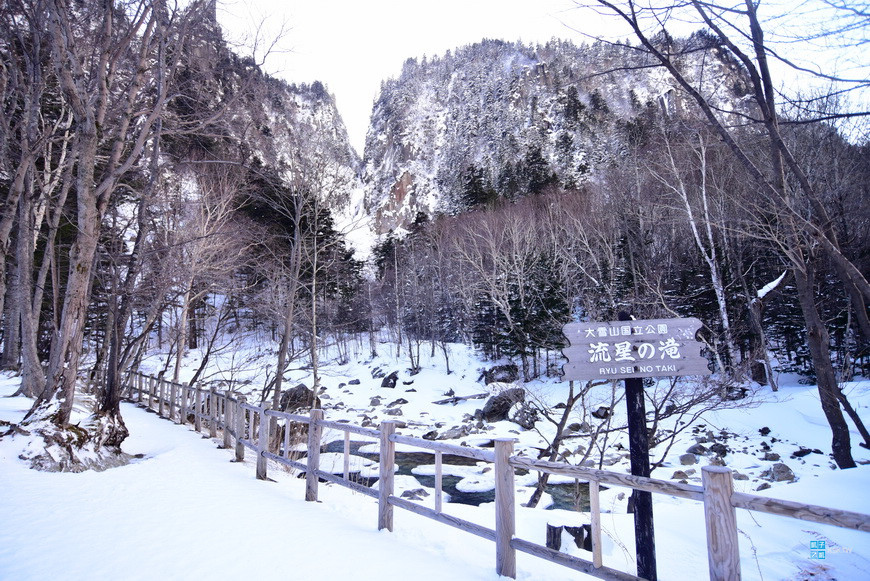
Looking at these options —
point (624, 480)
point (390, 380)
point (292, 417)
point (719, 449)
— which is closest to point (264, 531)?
point (292, 417)

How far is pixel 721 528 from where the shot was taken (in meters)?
2.53

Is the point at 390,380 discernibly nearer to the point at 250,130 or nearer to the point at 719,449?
the point at 719,449

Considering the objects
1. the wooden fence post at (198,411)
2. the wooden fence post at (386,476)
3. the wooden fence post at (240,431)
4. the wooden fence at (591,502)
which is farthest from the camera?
the wooden fence post at (198,411)

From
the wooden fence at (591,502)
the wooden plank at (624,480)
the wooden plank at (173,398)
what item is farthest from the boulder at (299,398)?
the wooden plank at (624,480)

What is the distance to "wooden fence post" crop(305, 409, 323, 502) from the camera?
5.78m

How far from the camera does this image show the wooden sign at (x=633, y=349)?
3666mm

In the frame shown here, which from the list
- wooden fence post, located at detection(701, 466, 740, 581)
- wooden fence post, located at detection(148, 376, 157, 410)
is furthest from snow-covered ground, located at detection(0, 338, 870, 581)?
wooden fence post, located at detection(148, 376, 157, 410)

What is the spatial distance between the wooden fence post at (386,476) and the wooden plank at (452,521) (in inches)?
4.4

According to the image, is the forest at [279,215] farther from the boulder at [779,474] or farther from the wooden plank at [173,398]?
Answer: the boulder at [779,474]

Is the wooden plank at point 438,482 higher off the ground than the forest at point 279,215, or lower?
lower

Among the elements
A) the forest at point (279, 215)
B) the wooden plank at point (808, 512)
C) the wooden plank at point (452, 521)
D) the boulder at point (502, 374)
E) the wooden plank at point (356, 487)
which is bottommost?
the boulder at point (502, 374)

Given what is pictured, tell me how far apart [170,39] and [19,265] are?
7204 mm

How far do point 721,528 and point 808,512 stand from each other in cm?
48

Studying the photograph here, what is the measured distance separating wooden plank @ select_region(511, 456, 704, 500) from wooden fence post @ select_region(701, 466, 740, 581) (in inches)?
4.0
